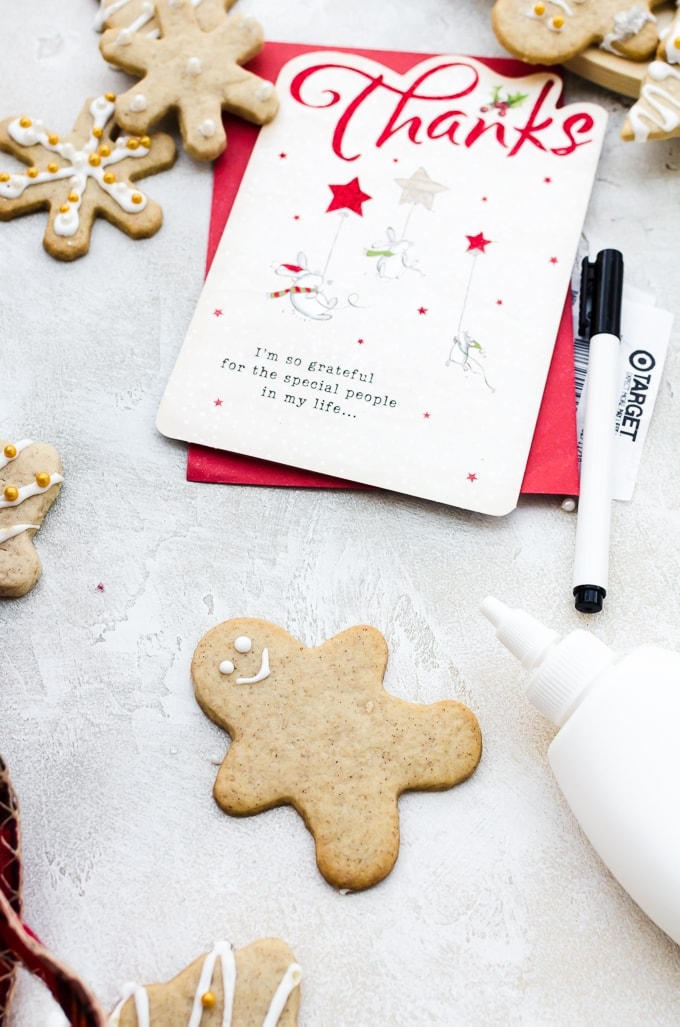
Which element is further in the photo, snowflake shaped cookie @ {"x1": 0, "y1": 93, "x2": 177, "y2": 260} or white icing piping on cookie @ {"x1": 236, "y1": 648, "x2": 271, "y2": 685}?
snowflake shaped cookie @ {"x1": 0, "y1": 93, "x2": 177, "y2": 260}

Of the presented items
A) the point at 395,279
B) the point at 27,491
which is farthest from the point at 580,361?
the point at 27,491

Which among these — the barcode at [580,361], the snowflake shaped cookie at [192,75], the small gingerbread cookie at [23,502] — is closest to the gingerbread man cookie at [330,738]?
the small gingerbread cookie at [23,502]

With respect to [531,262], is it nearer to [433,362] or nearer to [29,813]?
[433,362]

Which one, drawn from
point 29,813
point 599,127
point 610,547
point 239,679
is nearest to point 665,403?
point 610,547

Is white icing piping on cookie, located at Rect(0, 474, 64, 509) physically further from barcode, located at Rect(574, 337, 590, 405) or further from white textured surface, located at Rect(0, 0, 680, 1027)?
barcode, located at Rect(574, 337, 590, 405)

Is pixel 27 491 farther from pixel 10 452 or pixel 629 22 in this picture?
pixel 629 22

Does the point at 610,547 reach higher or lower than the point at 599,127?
lower

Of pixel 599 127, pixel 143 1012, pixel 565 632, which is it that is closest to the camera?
pixel 143 1012

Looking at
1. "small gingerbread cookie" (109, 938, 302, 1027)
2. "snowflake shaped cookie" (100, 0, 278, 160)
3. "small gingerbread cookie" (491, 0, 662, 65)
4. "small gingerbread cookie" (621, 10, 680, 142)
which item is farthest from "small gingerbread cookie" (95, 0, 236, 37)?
"small gingerbread cookie" (109, 938, 302, 1027)

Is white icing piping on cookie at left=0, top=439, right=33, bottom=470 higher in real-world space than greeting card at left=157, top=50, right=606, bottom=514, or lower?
lower
